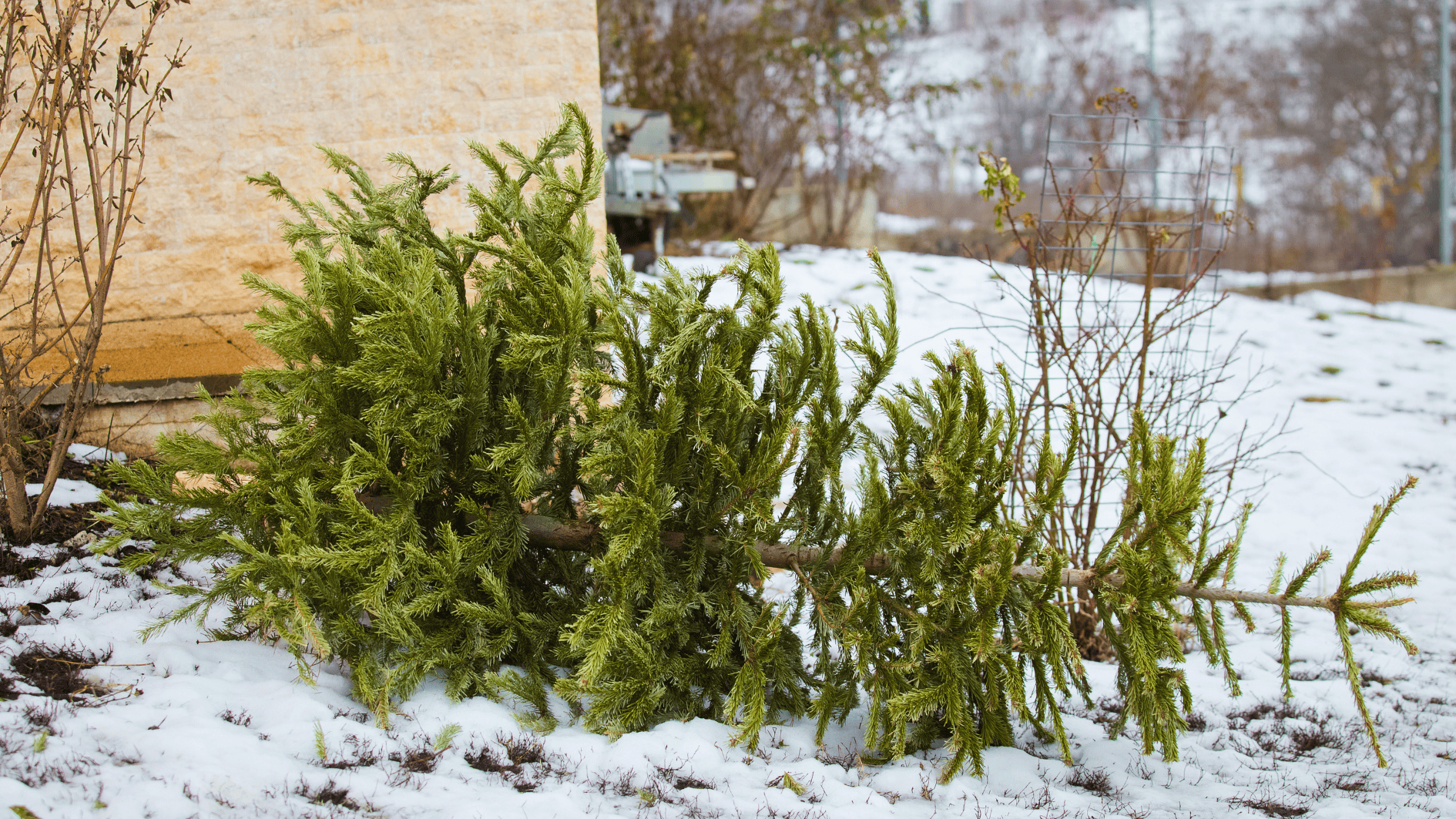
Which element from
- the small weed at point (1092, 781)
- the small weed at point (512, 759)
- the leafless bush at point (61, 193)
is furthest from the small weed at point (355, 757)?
the small weed at point (1092, 781)

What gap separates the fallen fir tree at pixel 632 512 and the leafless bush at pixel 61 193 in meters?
0.82

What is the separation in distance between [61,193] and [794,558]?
155 inches

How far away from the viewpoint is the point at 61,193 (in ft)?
14.6

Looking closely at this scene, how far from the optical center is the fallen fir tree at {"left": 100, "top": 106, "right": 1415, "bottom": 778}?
2.79m

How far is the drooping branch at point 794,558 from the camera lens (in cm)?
291

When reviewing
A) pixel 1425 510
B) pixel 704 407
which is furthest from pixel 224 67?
pixel 1425 510

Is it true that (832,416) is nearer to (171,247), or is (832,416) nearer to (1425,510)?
(171,247)

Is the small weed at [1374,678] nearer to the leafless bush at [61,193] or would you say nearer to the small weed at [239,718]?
the small weed at [239,718]

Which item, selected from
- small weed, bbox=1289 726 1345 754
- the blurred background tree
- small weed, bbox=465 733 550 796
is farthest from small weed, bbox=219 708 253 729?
the blurred background tree

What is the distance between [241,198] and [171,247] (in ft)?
1.35

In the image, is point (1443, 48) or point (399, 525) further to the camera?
point (1443, 48)

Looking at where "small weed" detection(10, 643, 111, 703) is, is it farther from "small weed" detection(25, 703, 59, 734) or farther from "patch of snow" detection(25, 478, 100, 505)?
"patch of snow" detection(25, 478, 100, 505)

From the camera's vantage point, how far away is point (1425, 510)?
5.89 metres

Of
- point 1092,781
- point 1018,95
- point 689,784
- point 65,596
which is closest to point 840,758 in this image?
point 689,784
